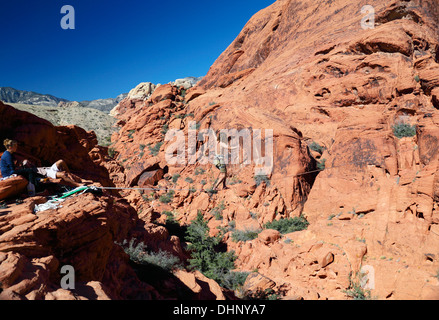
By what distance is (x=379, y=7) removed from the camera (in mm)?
17328

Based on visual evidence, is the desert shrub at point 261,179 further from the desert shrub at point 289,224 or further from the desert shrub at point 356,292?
the desert shrub at point 356,292

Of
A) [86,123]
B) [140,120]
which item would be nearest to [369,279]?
[140,120]

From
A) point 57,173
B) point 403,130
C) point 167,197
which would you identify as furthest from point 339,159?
point 57,173

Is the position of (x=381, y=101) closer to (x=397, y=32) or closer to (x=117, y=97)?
(x=397, y=32)

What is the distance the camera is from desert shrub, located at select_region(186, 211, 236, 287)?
28.3ft

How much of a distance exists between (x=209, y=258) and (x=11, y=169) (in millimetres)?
6948

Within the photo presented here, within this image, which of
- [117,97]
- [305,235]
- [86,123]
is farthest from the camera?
[117,97]

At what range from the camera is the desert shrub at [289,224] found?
10.6 m

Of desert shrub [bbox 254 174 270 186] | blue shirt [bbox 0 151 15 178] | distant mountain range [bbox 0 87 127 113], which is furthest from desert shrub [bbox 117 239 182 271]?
distant mountain range [bbox 0 87 127 113]

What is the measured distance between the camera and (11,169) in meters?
5.13

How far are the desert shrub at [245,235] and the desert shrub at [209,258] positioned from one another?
775 millimetres

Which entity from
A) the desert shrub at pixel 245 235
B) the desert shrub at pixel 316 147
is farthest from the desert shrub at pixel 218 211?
the desert shrub at pixel 316 147

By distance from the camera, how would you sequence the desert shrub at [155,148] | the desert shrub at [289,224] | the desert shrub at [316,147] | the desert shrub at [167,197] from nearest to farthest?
1. the desert shrub at [289,224]
2. the desert shrub at [316,147]
3. the desert shrub at [167,197]
4. the desert shrub at [155,148]

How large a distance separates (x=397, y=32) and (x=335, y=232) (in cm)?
1410
